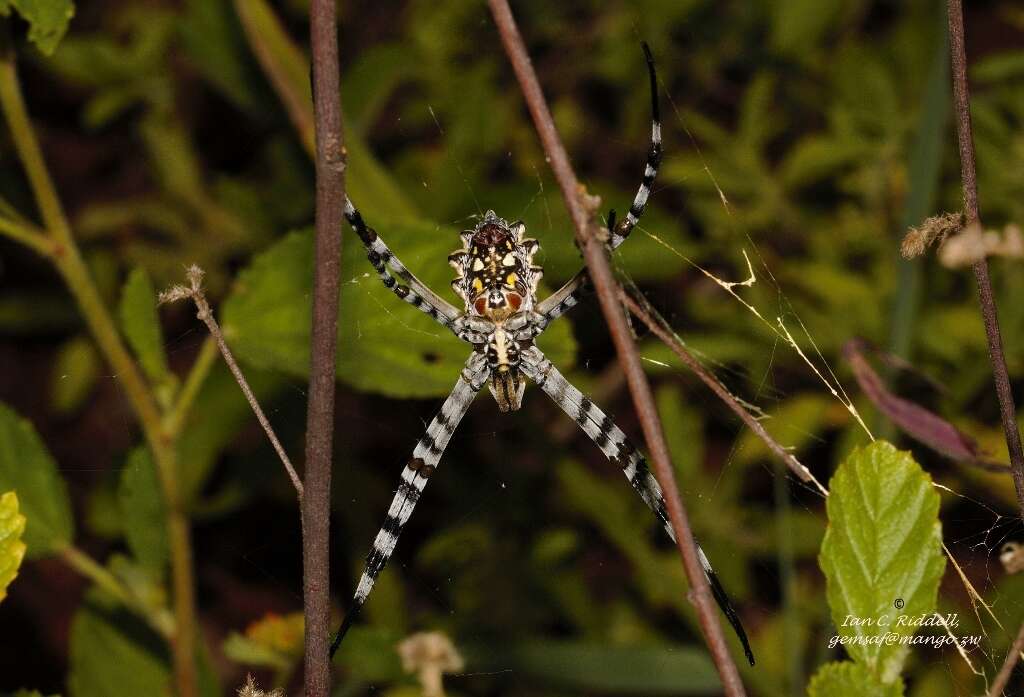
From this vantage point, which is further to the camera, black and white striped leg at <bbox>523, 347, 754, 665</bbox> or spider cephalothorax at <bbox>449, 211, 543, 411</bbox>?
black and white striped leg at <bbox>523, 347, 754, 665</bbox>

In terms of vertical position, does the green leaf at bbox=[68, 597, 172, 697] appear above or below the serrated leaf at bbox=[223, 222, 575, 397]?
below

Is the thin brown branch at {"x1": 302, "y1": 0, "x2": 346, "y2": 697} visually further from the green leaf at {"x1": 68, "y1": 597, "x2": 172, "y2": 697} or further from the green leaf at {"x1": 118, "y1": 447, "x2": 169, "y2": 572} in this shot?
the green leaf at {"x1": 68, "y1": 597, "x2": 172, "y2": 697}

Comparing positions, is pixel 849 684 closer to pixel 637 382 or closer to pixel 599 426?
pixel 637 382

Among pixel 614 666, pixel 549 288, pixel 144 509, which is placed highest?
pixel 549 288

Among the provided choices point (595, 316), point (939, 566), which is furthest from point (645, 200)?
point (595, 316)

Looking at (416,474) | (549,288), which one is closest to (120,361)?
(416,474)

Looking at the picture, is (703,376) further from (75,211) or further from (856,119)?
(75,211)

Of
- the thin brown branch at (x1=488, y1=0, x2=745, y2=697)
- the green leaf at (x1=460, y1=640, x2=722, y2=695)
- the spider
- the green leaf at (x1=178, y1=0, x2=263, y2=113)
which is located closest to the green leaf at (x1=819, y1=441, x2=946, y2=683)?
the thin brown branch at (x1=488, y1=0, x2=745, y2=697)

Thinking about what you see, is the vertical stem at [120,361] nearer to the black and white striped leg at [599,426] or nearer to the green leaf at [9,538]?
the black and white striped leg at [599,426]
